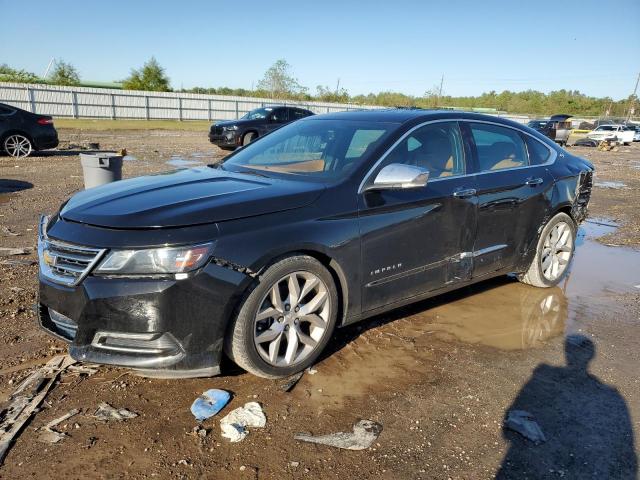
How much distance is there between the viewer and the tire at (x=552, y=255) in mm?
4875

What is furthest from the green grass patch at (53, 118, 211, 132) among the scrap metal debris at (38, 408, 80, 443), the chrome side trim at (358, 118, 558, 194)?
the scrap metal debris at (38, 408, 80, 443)

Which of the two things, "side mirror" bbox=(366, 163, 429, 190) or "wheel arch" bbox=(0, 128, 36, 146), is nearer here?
"side mirror" bbox=(366, 163, 429, 190)

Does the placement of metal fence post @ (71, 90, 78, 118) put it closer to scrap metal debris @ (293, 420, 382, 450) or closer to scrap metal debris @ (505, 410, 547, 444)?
scrap metal debris @ (293, 420, 382, 450)

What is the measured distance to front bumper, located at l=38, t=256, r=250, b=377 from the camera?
260 centimetres

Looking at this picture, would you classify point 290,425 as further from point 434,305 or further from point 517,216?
point 517,216

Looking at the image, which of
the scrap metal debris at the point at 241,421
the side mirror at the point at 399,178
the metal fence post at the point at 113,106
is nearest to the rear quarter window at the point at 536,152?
the side mirror at the point at 399,178

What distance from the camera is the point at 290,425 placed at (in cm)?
272

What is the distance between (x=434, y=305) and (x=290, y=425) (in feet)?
7.22

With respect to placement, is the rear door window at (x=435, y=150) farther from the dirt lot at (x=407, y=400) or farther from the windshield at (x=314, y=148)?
the dirt lot at (x=407, y=400)

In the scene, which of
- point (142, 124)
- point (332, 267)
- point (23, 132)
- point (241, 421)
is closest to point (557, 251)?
point (332, 267)

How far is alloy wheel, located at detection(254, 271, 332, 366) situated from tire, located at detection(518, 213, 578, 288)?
2671 mm

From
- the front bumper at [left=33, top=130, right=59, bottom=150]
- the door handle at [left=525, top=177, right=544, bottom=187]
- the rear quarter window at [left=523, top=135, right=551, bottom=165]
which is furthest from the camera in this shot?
the front bumper at [left=33, top=130, right=59, bottom=150]

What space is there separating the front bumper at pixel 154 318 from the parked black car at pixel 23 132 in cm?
1274

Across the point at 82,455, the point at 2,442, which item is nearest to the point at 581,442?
the point at 82,455
